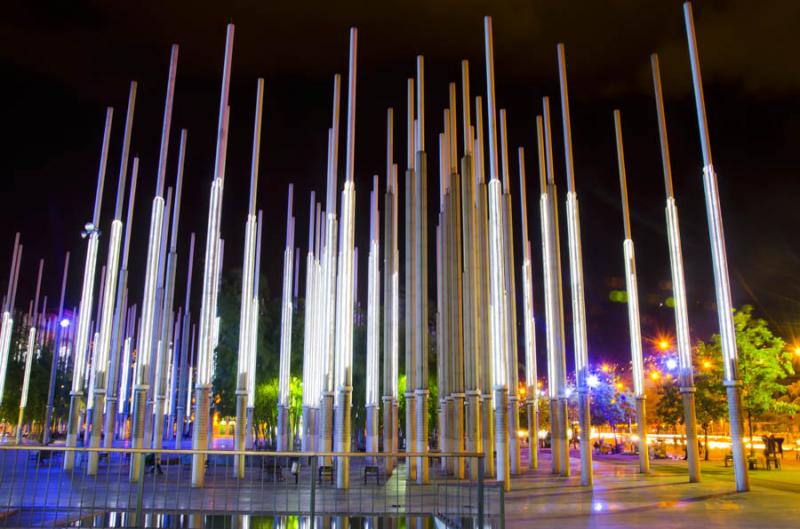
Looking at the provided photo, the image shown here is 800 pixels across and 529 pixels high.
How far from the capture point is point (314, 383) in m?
31.0

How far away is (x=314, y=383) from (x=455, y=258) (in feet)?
36.5

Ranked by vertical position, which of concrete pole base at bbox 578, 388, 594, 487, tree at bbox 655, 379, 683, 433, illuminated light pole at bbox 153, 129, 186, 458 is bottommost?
concrete pole base at bbox 578, 388, 594, 487

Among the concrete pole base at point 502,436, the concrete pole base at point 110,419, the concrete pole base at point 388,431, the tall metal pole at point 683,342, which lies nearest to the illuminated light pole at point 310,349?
the concrete pole base at point 388,431

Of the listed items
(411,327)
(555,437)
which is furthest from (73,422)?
(555,437)

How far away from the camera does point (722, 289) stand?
68.3 feet

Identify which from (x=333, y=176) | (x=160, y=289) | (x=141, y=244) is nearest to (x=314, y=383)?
(x=160, y=289)

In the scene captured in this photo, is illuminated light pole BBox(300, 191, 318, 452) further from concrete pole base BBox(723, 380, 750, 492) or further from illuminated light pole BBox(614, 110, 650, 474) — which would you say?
concrete pole base BBox(723, 380, 750, 492)

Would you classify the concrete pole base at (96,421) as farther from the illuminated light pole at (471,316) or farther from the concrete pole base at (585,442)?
the concrete pole base at (585,442)

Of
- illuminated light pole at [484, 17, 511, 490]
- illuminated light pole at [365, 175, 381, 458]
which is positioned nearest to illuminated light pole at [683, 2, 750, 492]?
illuminated light pole at [484, 17, 511, 490]

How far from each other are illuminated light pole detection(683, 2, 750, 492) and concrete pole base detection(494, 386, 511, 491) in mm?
6226

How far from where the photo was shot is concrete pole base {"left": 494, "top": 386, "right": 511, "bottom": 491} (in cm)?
1991

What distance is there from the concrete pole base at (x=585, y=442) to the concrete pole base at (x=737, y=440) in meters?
4.03

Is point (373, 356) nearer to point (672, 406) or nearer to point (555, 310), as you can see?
point (555, 310)

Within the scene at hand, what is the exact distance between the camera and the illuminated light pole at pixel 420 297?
863 inches
